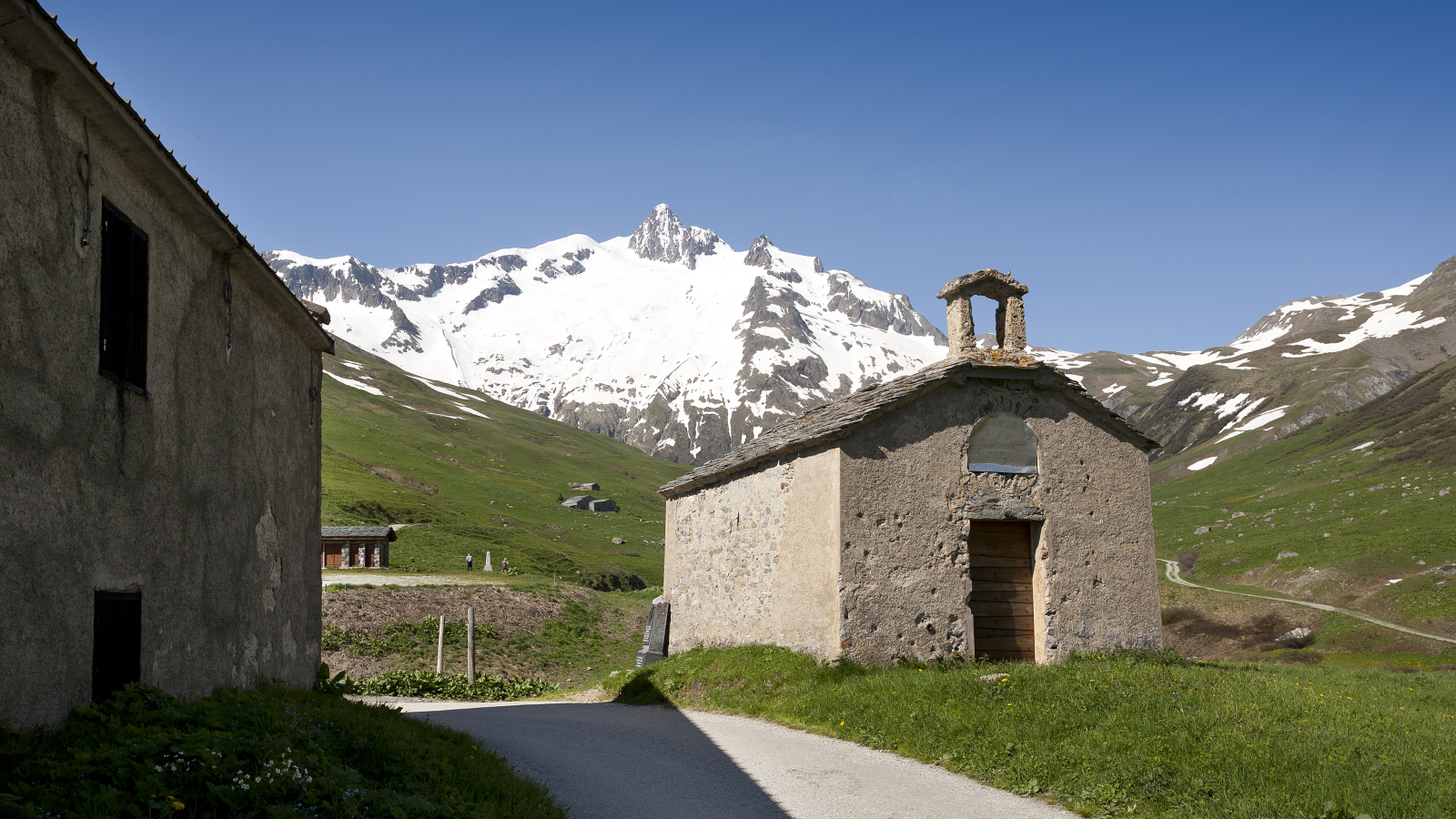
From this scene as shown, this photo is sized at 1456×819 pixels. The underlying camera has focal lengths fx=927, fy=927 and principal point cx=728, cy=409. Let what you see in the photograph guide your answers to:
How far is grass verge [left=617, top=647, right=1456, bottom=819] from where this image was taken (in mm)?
7992

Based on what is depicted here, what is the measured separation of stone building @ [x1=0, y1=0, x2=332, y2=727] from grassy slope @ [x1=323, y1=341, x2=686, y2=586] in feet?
142

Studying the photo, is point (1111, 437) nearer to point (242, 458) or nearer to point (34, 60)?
point (242, 458)

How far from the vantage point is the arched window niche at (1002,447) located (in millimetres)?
16734

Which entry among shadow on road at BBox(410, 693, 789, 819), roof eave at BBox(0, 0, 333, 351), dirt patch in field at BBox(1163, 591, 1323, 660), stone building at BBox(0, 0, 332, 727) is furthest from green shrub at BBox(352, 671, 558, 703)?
dirt patch in field at BBox(1163, 591, 1323, 660)

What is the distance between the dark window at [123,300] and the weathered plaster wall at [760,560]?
1047 cm

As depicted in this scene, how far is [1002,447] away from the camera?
55.5 ft

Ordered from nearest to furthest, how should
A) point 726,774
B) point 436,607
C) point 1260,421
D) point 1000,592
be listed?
point 726,774, point 1000,592, point 436,607, point 1260,421

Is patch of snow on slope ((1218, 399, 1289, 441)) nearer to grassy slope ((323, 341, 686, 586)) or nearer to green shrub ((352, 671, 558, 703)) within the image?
grassy slope ((323, 341, 686, 586))

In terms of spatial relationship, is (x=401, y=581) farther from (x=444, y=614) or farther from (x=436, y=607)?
(x=444, y=614)

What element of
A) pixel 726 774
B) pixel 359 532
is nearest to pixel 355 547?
pixel 359 532

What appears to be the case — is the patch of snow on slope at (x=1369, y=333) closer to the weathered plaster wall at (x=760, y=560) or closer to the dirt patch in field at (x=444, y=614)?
the dirt patch in field at (x=444, y=614)

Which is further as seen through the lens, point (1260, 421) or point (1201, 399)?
point (1201, 399)

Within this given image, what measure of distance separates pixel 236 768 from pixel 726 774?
5490 mm

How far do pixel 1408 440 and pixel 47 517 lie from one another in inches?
4496
